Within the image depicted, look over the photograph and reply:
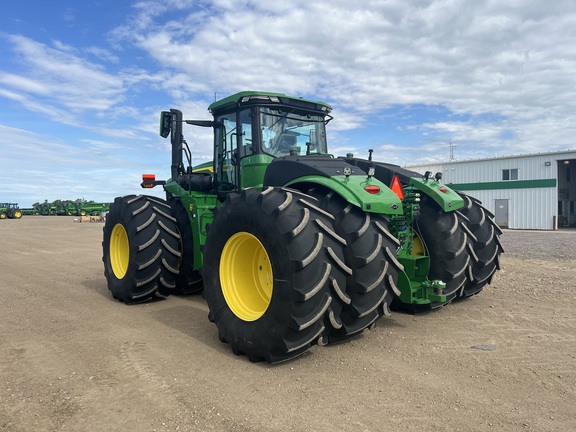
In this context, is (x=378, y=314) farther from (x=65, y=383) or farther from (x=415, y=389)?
(x=65, y=383)

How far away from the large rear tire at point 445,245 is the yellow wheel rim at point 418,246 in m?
0.07

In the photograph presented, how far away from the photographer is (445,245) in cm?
551

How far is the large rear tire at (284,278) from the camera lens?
153 inches

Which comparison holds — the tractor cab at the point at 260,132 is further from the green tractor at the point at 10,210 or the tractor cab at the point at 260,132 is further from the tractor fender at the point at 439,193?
the green tractor at the point at 10,210

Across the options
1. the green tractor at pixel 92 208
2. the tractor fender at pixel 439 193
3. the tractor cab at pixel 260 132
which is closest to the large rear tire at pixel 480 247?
the tractor fender at pixel 439 193

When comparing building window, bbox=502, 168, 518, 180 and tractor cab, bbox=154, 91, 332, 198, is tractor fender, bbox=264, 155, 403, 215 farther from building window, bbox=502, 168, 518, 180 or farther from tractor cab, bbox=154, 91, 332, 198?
building window, bbox=502, 168, 518, 180

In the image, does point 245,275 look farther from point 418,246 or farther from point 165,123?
point 165,123

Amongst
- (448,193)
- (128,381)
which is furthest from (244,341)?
(448,193)

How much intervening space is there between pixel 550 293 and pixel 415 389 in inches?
184

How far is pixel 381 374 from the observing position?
12.7 feet

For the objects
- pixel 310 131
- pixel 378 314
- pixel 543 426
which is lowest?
pixel 543 426

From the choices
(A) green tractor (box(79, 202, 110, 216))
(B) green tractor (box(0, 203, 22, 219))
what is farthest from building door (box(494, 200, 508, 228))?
(B) green tractor (box(0, 203, 22, 219))

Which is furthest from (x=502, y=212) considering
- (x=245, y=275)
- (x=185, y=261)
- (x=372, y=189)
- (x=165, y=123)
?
(x=245, y=275)

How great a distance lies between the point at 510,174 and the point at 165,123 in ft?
96.7
